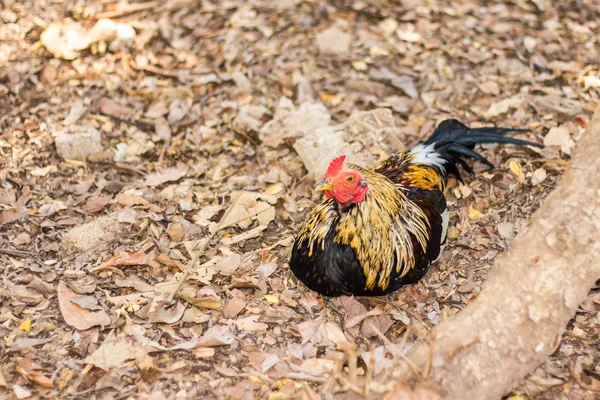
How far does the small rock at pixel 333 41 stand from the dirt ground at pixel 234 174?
0.10ft

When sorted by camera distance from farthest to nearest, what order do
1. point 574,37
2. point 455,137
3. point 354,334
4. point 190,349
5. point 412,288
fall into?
point 574,37 < point 455,137 < point 412,288 < point 354,334 < point 190,349

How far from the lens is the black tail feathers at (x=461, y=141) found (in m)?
5.61

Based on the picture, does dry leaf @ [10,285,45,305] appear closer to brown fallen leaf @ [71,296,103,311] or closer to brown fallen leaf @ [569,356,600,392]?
brown fallen leaf @ [71,296,103,311]

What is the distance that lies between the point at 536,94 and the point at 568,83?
0.44 m

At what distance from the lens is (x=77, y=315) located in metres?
4.35

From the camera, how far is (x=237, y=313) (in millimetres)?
4527

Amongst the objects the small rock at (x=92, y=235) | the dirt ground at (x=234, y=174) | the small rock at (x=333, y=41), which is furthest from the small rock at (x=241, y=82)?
the small rock at (x=92, y=235)

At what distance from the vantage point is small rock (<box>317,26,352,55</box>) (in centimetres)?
743

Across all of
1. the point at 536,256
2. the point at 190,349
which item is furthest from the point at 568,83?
the point at 190,349

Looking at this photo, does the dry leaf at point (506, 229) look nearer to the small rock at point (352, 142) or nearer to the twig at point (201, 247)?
the small rock at point (352, 142)

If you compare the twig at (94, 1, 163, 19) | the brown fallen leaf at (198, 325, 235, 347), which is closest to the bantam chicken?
the brown fallen leaf at (198, 325, 235, 347)

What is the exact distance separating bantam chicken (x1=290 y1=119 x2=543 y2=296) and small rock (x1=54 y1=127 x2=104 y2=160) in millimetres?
2563

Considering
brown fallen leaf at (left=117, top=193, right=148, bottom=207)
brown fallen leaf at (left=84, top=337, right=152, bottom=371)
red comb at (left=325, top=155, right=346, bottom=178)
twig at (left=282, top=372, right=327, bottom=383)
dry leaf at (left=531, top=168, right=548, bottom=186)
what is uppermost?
red comb at (left=325, top=155, right=346, bottom=178)

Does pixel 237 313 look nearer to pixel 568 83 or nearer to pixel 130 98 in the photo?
A: pixel 130 98
